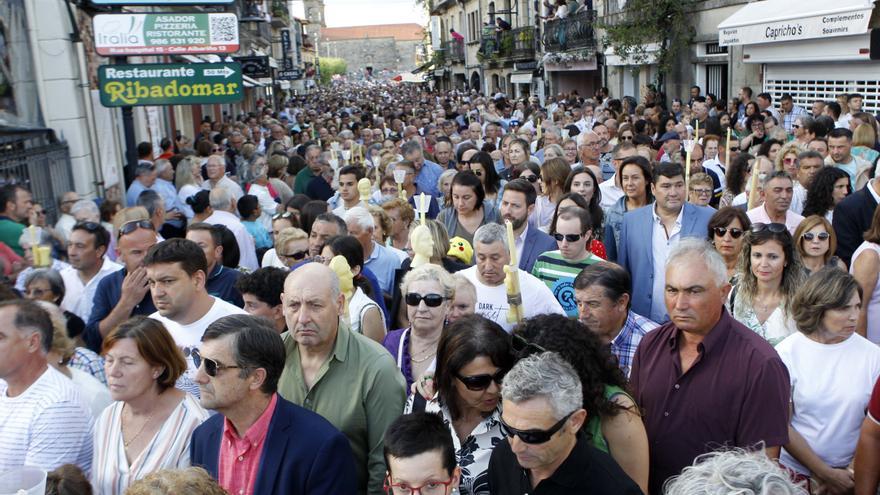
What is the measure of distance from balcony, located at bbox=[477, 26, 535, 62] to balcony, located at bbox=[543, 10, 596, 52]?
127 inches

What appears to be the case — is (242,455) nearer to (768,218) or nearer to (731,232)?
(731,232)

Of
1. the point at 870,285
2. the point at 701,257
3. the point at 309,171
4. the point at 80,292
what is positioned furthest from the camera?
the point at 309,171

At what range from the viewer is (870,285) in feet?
15.4

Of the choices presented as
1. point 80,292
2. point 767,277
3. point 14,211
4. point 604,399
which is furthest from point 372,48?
point 604,399

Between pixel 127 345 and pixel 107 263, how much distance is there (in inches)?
98.1

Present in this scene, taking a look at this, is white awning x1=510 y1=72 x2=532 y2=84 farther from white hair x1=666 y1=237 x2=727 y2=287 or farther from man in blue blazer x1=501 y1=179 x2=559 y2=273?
white hair x1=666 y1=237 x2=727 y2=287

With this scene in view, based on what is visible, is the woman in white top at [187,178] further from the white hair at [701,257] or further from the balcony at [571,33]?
the balcony at [571,33]

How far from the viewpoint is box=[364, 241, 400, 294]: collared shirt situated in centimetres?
573

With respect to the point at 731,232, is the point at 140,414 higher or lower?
lower

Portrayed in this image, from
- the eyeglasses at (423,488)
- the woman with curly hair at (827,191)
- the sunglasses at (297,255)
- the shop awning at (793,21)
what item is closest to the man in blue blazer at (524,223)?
the sunglasses at (297,255)

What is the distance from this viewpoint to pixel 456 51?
54094 mm

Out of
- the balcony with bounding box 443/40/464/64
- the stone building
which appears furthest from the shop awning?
the stone building

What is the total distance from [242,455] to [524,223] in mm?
3484

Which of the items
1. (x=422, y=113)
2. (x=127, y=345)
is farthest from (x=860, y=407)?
(x=422, y=113)
